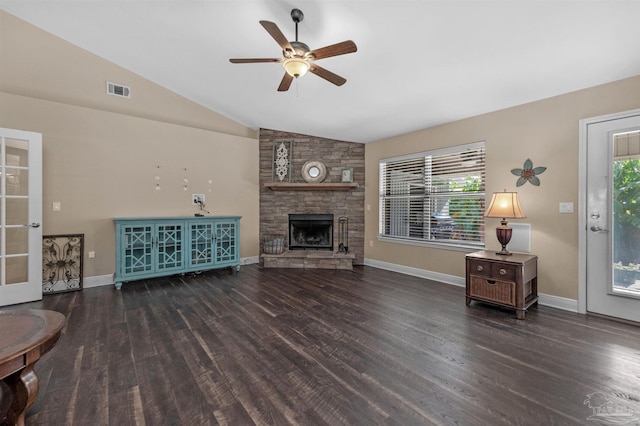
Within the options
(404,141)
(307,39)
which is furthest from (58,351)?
(404,141)

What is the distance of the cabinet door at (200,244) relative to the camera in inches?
181

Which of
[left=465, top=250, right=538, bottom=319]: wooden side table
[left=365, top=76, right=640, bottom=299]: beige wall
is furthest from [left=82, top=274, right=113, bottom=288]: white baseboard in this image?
[left=365, top=76, right=640, bottom=299]: beige wall

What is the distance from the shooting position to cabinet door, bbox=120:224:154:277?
4.01 m

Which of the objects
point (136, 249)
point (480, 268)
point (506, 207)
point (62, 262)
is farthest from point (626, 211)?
point (62, 262)

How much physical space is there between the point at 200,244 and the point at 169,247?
1.55 ft

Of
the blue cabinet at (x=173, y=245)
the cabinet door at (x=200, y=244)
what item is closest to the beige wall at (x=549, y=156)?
the blue cabinet at (x=173, y=245)

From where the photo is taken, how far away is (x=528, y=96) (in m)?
3.29

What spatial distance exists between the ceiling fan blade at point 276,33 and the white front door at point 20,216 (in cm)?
347

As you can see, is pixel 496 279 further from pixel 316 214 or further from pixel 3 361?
pixel 3 361

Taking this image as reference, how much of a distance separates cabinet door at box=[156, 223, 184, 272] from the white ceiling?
7.78 feet

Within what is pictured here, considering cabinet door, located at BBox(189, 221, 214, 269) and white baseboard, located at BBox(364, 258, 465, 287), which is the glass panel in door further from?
cabinet door, located at BBox(189, 221, 214, 269)

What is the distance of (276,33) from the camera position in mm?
2145

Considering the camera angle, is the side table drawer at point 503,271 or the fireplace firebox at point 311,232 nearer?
the side table drawer at point 503,271

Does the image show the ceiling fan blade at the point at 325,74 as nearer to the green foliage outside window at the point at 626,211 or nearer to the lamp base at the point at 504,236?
the lamp base at the point at 504,236
